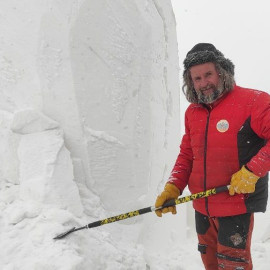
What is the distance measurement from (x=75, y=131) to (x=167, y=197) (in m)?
1.36

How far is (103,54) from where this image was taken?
381 centimetres

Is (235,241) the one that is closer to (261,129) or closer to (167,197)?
(167,197)

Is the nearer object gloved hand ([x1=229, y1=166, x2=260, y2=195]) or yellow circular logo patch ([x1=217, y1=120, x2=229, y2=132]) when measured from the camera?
gloved hand ([x1=229, y1=166, x2=260, y2=195])

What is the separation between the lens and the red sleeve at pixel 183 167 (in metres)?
2.88

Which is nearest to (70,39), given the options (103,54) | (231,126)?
(103,54)

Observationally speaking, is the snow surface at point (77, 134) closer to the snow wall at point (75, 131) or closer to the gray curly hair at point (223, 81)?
the snow wall at point (75, 131)

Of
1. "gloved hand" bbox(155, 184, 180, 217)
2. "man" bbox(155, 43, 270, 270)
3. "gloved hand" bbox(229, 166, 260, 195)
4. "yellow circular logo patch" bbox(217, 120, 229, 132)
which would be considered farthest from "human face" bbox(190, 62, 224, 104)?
"gloved hand" bbox(155, 184, 180, 217)

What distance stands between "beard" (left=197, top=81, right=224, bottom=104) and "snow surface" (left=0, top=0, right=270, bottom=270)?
4.96 feet

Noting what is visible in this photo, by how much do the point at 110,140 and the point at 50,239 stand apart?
4.97ft

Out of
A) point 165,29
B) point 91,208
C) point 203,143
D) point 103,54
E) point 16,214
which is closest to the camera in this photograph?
point 203,143

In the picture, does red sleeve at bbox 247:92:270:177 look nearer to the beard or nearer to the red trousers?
the beard

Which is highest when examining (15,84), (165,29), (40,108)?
(165,29)

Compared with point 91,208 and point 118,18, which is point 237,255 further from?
point 118,18

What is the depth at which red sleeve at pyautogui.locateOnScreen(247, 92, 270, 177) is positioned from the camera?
217 cm
